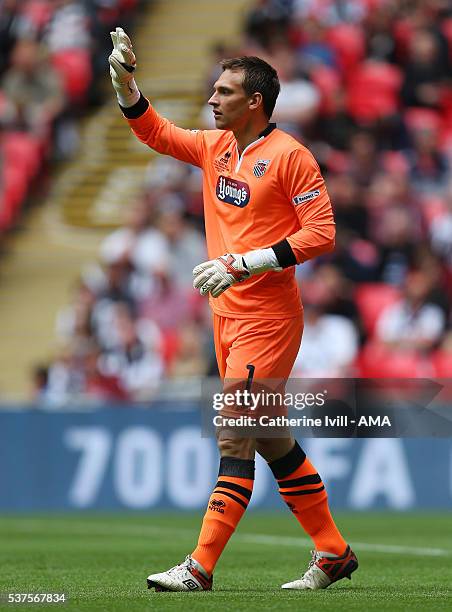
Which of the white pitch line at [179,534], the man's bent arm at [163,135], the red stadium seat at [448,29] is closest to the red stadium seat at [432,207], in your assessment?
the red stadium seat at [448,29]

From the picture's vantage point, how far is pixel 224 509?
6734 mm

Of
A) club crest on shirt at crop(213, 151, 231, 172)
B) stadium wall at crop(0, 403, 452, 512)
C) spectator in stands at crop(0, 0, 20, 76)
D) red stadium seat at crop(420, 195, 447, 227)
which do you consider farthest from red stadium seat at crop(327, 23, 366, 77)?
club crest on shirt at crop(213, 151, 231, 172)

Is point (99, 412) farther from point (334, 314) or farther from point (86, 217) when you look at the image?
point (86, 217)

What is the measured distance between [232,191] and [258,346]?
2.43ft

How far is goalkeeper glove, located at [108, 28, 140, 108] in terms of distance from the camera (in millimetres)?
7023

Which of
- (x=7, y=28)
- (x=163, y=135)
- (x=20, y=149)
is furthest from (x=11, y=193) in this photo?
(x=163, y=135)

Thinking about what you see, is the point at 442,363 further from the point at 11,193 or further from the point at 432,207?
the point at 11,193

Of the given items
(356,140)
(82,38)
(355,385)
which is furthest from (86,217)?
(355,385)

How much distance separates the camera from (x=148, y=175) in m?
19.7

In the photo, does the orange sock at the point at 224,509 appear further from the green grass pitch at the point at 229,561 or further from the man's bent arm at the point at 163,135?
the man's bent arm at the point at 163,135

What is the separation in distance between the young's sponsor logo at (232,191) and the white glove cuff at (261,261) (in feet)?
1.18

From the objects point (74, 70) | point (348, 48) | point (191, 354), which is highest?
point (348, 48)

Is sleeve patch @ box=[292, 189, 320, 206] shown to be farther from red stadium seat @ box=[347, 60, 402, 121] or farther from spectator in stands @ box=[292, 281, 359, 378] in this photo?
red stadium seat @ box=[347, 60, 402, 121]

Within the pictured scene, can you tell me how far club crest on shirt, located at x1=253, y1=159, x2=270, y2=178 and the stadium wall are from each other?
7.52 m
